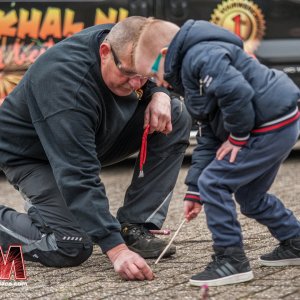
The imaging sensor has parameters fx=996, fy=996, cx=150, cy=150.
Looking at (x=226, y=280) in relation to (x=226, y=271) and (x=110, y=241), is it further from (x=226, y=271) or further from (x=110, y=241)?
(x=110, y=241)

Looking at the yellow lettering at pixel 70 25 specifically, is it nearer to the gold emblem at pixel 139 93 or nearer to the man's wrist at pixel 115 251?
the gold emblem at pixel 139 93

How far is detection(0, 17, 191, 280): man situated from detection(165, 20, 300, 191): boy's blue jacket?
1.05 ft

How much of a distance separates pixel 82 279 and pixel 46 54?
1019 millimetres

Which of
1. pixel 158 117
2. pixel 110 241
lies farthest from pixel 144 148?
pixel 110 241

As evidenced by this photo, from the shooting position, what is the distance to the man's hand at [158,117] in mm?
4699

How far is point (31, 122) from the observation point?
4594mm

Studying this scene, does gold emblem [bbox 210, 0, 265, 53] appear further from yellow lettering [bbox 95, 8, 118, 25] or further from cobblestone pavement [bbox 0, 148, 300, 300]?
cobblestone pavement [bbox 0, 148, 300, 300]

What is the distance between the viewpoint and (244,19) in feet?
24.8

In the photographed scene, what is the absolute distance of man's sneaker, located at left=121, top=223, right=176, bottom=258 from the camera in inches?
182

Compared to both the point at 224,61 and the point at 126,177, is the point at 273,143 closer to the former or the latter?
the point at 224,61

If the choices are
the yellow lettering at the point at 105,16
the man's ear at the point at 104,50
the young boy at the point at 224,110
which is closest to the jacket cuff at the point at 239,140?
the young boy at the point at 224,110

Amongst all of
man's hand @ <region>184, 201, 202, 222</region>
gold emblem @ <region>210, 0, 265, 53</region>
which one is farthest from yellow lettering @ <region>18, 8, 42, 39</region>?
man's hand @ <region>184, 201, 202, 222</region>

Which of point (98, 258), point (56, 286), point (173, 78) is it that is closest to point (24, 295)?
point (56, 286)

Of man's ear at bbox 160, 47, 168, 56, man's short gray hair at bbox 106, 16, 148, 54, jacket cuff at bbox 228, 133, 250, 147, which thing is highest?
man's ear at bbox 160, 47, 168, 56
